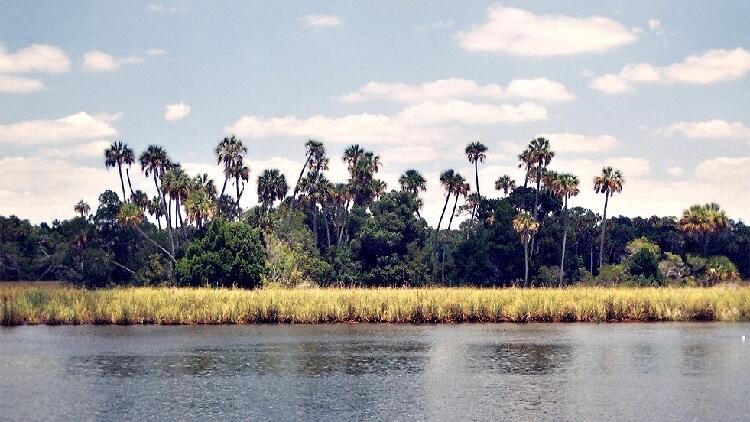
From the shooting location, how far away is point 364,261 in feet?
358

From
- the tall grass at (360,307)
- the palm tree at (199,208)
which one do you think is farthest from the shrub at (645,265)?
the palm tree at (199,208)

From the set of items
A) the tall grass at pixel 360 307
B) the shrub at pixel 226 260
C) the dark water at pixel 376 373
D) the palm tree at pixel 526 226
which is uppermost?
the palm tree at pixel 526 226

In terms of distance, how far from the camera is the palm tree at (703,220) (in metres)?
103

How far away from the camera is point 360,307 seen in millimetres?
63250

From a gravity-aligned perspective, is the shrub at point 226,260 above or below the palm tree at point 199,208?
below

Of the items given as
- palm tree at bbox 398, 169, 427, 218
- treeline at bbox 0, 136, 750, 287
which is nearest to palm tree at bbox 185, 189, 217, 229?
treeline at bbox 0, 136, 750, 287

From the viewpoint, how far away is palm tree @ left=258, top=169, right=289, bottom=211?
115 metres

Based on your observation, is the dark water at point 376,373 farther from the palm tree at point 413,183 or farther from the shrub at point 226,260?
the palm tree at point 413,183

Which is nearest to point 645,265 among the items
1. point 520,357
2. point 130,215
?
point 130,215

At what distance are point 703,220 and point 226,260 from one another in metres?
53.1

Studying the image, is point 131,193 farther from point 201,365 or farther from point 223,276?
point 201,365

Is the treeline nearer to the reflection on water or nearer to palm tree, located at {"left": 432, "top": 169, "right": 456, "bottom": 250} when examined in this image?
palm tree, located at {"left": 432, "top": 169, "right": 456, "bottom": 250}

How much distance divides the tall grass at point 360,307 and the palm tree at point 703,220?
39229mm

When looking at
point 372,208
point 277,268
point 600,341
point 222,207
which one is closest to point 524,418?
point 600,341
